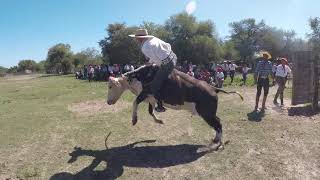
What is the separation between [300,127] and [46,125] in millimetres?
6891

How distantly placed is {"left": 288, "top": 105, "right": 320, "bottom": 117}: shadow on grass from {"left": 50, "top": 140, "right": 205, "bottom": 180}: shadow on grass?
533 centimetres

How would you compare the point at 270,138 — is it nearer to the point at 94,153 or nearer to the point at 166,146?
the point at 166,146

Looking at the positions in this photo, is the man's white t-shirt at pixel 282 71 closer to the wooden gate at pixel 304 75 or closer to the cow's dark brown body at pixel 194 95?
the wooden gate at pixel 304 75

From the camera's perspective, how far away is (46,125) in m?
12.5

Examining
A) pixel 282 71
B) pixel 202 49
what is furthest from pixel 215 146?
pixel 202 49

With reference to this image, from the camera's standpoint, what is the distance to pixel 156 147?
975 centimetres

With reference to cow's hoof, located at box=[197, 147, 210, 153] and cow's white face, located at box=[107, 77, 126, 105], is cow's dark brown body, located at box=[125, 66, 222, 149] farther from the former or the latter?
cow's white face, located at box=[107, 77, 126, 105]

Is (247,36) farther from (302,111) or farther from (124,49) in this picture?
(302,111)

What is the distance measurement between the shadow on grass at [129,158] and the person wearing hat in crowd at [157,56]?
1259 mm

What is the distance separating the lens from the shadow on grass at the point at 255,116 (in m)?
12.9

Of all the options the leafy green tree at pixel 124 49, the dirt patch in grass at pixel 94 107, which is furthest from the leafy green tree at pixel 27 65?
the dirt patch in grass at pixel 94 107

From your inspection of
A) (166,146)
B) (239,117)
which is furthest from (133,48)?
(166,146)

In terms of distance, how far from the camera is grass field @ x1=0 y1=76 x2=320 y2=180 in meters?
8.20

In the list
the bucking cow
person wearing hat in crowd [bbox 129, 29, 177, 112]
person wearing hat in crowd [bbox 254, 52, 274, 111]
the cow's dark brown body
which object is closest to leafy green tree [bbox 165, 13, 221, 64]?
person wearing hat in crowd [bbox 254, 52, 274, 111]
